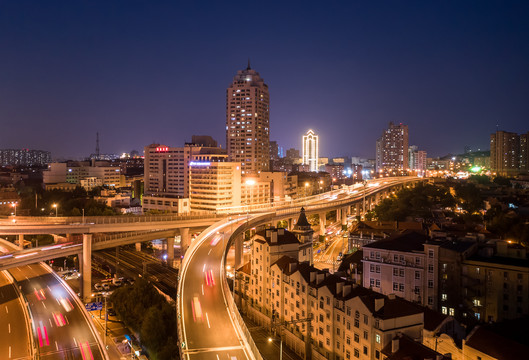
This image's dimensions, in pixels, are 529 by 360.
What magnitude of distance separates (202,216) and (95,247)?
13.0m

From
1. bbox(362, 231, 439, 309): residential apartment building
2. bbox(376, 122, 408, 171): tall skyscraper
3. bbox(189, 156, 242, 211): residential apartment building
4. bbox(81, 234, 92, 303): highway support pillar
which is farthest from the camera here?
bbox(376, 122, 408, 171): tall skyscraper

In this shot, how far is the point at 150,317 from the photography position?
2467 centimetres

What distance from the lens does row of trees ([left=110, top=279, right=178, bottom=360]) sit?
23359 millimetres

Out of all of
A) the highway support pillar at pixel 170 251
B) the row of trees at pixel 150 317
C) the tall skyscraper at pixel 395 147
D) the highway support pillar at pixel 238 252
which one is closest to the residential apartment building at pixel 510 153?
the tall skyscraper at pixel 395 147

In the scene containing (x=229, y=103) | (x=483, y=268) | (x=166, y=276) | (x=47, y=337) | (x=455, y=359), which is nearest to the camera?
(x=455, y=359)

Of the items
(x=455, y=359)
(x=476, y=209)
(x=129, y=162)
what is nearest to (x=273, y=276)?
(x=455, y=359)

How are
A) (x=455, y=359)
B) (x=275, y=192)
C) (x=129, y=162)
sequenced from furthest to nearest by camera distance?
(x=129, y=162), (x=275, y=192), (x=455, y=359)

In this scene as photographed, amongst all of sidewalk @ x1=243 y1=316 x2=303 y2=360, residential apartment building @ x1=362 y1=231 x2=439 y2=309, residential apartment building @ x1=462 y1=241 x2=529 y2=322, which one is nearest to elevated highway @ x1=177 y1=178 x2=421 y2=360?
sidewalk @ x1=243 y1=316 x2=303 y2=360

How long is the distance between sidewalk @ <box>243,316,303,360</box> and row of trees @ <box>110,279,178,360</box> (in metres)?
5.86

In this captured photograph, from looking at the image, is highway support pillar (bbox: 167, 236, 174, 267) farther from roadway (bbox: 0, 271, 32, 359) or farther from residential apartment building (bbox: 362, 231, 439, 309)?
residential apartment building (bbox: 362, 231, 439, 309)

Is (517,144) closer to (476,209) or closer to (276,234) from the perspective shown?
(476,209)

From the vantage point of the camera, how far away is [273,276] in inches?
1172

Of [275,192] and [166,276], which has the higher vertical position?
[275,192]

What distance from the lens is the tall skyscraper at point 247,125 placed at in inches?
3797
